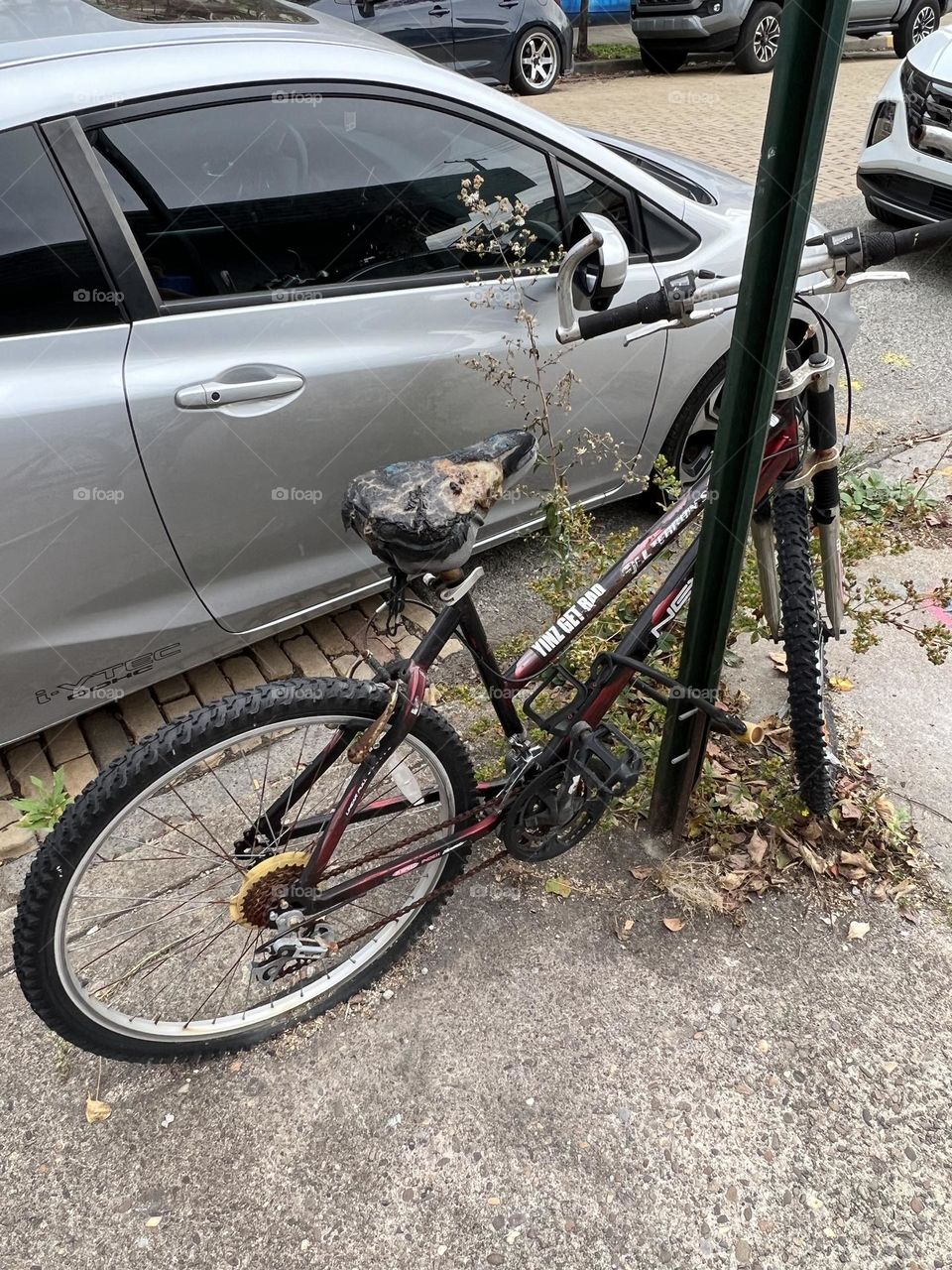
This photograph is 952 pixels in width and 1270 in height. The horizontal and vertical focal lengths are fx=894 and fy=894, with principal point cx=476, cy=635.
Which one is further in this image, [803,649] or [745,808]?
[745,808]

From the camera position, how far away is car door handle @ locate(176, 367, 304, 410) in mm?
2268

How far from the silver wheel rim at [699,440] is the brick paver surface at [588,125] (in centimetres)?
122

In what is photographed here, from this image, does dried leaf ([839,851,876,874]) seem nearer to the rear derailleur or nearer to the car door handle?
the rear derailleur

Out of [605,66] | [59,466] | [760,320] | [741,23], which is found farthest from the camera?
[605,66]

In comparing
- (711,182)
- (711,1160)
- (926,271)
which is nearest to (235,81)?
(711,182)

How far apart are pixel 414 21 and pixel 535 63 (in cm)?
219

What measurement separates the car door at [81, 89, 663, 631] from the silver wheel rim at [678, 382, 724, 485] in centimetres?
66

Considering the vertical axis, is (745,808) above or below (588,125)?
below

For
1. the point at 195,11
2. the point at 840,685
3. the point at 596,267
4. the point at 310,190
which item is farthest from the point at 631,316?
the point at 195,11

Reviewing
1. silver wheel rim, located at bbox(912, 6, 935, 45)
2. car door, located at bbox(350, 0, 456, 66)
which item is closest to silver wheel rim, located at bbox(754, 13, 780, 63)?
silver wheel rim, located at bbox(912, 6, 935, 45)

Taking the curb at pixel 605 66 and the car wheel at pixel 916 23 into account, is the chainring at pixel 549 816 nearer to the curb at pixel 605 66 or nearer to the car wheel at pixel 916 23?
the car wheel at pixel 916 23

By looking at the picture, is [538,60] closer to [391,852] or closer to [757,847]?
[757,847]

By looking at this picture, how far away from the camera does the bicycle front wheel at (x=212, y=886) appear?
5.43 feet

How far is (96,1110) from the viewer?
196 cm
